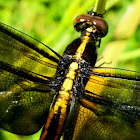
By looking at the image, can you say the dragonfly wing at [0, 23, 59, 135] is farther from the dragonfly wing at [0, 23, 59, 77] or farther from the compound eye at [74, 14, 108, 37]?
the compound eye at [74, 14, 108, 37]

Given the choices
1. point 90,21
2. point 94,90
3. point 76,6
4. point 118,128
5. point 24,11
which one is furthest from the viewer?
point 24,11

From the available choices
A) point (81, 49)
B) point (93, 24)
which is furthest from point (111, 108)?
point (93, 24)

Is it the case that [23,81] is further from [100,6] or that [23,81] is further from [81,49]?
[100,6]

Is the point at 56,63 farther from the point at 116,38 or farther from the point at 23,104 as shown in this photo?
the point at 116,38

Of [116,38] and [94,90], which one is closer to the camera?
[94,90]

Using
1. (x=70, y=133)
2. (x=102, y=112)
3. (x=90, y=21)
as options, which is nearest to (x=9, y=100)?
(x=70, y=133)

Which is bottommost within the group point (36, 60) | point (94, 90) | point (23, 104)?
point (23, 104)
